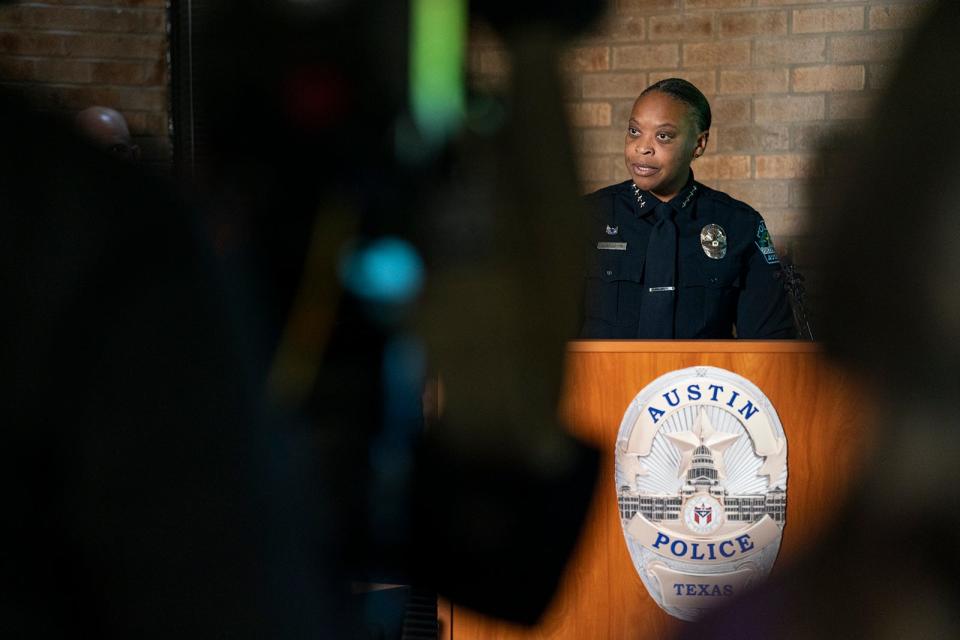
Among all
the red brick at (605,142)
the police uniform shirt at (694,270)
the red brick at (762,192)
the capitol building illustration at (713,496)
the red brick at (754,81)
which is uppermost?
the red brick at (754,81)

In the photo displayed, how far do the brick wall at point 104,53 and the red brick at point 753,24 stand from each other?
1765mm

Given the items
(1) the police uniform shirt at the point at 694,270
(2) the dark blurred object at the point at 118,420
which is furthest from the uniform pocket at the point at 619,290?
(2) the dark blurred object at the point at 118,420

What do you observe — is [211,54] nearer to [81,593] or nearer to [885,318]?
[885,318]

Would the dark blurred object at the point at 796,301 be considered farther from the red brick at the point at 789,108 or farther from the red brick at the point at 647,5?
the red brick at the point at 647,5

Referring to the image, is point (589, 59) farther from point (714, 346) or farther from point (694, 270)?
point (714, 346)

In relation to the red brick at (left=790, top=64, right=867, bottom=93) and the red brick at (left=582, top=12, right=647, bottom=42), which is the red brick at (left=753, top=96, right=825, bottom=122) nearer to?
the red brick at (left=790, top=64, right=867, bottom=93)

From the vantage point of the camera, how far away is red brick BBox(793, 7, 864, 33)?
2615 mm

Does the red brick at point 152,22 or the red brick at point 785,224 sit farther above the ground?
the red brick at point 152,22

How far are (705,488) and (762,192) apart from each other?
5.46 feet

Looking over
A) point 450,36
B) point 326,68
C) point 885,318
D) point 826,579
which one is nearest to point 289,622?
point 885,318

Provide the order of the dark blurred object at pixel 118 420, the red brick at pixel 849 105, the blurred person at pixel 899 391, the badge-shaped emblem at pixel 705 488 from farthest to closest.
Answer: the red brick at pixel 849 105
the badge-shaped emblem at pixel 705 488
the blurred person at pixel 899 391
the dark blurred object at pixel 118 420

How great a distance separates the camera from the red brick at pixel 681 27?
2.69 metres

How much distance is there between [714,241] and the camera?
1848 millimetres

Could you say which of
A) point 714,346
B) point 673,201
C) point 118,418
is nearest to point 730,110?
point 673,201
